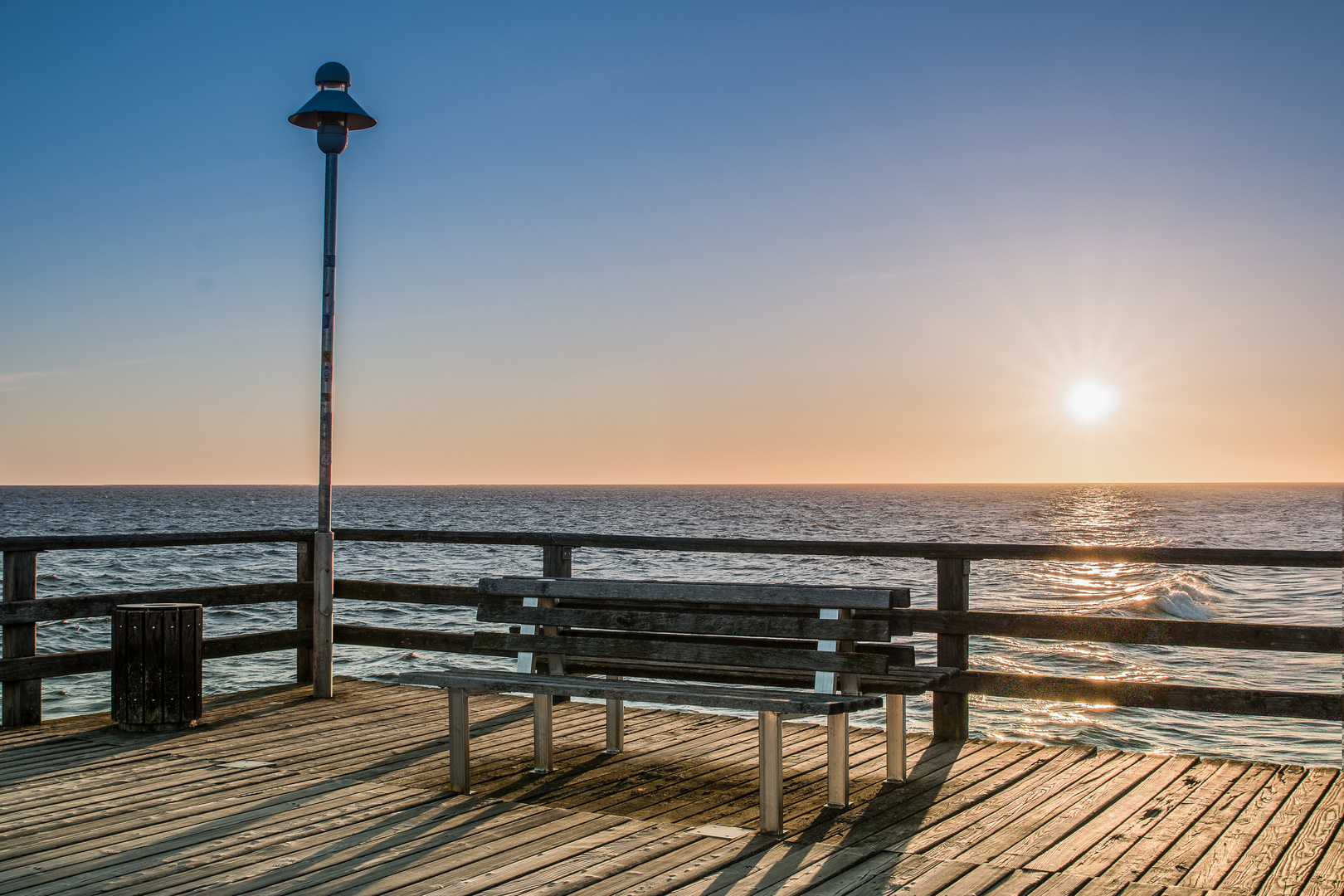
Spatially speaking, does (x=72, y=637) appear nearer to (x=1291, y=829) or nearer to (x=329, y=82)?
(x=329, y=82)

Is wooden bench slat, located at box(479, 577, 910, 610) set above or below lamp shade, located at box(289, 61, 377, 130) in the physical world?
below

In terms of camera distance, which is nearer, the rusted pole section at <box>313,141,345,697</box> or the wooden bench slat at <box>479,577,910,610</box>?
the wooden bench slat at <box>479,577,910,610</box>

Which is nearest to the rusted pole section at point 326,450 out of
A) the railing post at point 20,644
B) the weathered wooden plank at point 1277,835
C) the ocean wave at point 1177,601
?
the railing post at point 20,644

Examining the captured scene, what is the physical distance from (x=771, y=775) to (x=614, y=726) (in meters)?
1.44

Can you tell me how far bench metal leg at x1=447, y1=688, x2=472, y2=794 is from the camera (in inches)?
192

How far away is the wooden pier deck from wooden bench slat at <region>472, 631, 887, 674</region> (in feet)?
1.81

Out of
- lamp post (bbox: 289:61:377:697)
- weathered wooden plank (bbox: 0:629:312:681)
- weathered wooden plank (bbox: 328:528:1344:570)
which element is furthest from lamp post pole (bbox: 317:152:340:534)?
weathered wooden plank (bbox: 328:528:1344:570)

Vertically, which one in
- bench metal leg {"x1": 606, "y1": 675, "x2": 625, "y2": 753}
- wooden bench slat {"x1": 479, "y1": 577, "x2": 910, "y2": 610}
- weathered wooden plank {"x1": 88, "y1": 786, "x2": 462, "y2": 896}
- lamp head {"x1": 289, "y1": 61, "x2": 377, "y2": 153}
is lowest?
weathered wooden plank {"x1": 88, "y1": 786, "x2": 462, "y2": 896}

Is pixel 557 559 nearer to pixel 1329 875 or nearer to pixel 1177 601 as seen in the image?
pixel 1329 875

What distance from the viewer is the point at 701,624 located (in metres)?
4.96

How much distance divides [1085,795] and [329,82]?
565cm

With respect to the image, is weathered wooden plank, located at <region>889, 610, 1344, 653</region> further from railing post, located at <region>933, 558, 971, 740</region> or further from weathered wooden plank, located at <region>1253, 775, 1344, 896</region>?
weathered wooden plank, located at <region>1253, 775, 1344, 896</region>

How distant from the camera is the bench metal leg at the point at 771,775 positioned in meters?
4.29

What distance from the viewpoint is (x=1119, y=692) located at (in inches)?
216
